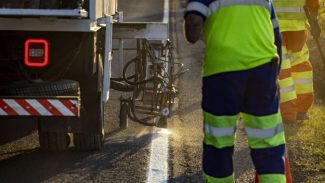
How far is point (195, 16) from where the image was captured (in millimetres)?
4746

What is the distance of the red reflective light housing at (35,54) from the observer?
21.0ft

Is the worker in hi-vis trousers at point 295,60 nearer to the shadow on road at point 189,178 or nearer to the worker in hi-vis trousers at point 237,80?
the shadow on road at point 189,178

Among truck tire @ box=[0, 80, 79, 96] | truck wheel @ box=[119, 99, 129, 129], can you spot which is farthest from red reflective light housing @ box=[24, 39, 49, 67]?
truck wheel @ box=[119, 99, 129, 129]

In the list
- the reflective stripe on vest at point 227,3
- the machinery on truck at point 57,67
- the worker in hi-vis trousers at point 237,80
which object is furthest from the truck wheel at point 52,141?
the reflective stripe on vest at point 227,3

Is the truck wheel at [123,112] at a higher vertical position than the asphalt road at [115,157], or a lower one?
higher

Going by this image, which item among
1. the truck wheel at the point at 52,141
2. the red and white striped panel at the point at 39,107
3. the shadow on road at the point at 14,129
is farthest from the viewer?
the shadow on road at the point at 14,129

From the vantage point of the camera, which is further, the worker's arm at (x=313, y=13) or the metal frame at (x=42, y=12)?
the worker's arm at (x=313, y=13)

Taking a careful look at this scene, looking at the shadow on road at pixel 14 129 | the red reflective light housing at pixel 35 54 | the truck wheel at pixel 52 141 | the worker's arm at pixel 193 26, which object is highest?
the worker's arm at pixel 193 26

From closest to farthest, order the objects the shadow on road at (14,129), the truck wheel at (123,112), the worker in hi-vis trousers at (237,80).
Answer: the worker in hi-vis trousers at (237,80), the shadow on road at (14,129), the truck wheel at (123,112)

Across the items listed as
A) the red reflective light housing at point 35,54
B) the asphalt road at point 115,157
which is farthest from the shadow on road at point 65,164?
the red reflective light housing at point 35,54

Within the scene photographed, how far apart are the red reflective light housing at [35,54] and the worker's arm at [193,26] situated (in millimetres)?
1973

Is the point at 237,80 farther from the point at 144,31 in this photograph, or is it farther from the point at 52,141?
the point at 144,31

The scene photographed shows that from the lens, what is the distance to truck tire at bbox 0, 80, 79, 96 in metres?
6.34

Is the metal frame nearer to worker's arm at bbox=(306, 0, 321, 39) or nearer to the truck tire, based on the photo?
the truck tire
